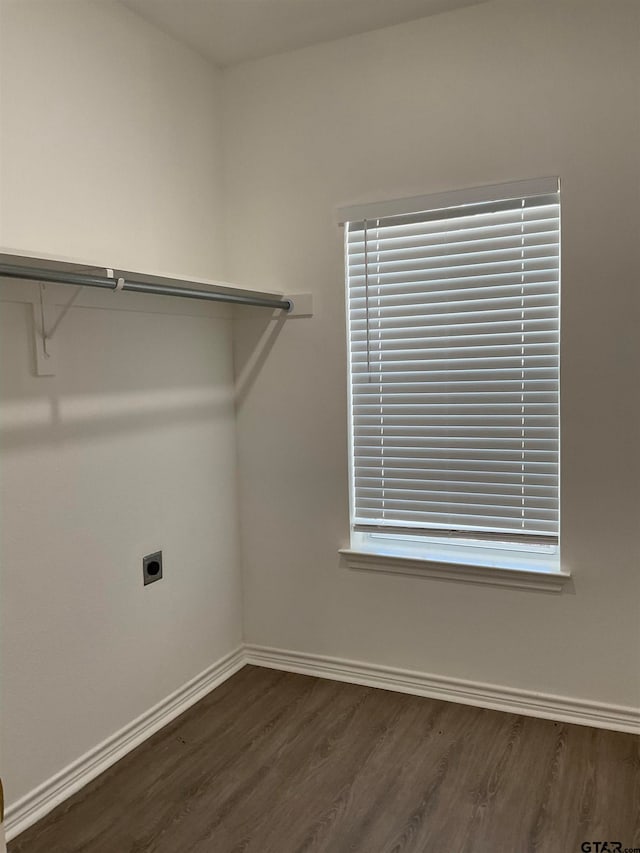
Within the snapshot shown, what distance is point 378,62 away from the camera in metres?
2.61

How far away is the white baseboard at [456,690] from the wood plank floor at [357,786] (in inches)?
1.7

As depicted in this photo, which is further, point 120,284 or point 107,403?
point 107,403

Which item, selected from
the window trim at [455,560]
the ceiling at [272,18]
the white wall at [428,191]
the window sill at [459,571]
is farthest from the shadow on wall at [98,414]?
the ceiling at [272,18]

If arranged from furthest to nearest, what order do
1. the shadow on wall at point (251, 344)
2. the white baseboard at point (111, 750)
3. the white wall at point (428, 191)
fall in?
the shadow on wall at point (251, 344) → the white wall at point (428, 191) → the white baseboard at point (111, 750)

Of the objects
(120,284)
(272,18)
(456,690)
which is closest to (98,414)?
(120,284)

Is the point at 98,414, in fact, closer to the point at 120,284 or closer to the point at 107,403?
the point at 107,403

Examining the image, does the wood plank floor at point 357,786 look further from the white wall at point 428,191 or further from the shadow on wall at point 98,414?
the shadow on wall at point 98,414

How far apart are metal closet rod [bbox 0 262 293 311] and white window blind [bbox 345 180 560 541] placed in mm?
377

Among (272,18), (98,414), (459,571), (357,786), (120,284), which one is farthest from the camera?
(459,571)

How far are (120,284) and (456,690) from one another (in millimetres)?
1855

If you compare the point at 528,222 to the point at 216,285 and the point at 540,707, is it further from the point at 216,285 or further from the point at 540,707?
the point at 540,707

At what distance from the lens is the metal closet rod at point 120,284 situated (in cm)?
171

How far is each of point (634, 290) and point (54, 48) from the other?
191cm

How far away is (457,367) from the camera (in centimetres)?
259
